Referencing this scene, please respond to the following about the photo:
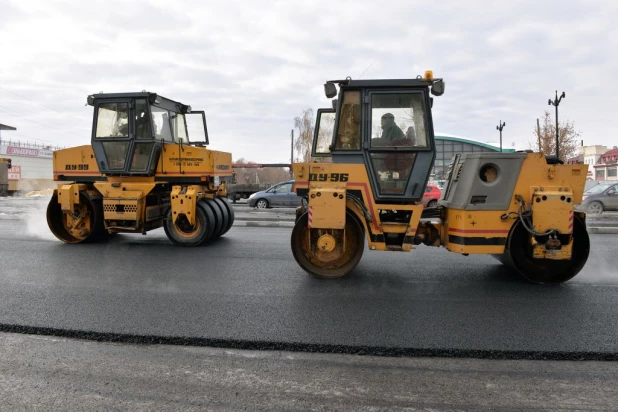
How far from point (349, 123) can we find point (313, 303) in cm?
244

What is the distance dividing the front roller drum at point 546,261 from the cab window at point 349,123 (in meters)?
2.29

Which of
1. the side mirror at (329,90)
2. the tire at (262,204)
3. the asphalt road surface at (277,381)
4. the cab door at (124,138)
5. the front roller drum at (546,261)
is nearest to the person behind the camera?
the asphalt road surface at (277,381)

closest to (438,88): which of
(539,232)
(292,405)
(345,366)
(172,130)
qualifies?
(539,232)

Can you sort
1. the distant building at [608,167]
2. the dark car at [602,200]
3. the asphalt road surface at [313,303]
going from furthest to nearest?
the distant building at [608,167]
the dark car at [602,200]
the asphalt road surface at [313,303]

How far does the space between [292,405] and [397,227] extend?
3.45 meters

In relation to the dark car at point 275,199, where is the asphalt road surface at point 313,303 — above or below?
below

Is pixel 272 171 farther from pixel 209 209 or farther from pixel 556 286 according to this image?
pixel 556 286

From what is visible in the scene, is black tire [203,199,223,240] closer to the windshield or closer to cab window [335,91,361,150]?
cab window [335,91,361,150]

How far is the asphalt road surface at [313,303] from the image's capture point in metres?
3.85

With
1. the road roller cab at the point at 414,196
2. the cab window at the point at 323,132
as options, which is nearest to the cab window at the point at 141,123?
the cab window at the point at 323,132

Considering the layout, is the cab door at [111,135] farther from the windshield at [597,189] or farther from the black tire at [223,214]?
the windshield at [597,189]

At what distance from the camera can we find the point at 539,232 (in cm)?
551

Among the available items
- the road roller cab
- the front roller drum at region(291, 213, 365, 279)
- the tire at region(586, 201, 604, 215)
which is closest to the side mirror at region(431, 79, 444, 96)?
the road roller cab

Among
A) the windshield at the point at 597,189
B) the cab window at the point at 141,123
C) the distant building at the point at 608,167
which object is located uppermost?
the distant building at the point at 608,167
